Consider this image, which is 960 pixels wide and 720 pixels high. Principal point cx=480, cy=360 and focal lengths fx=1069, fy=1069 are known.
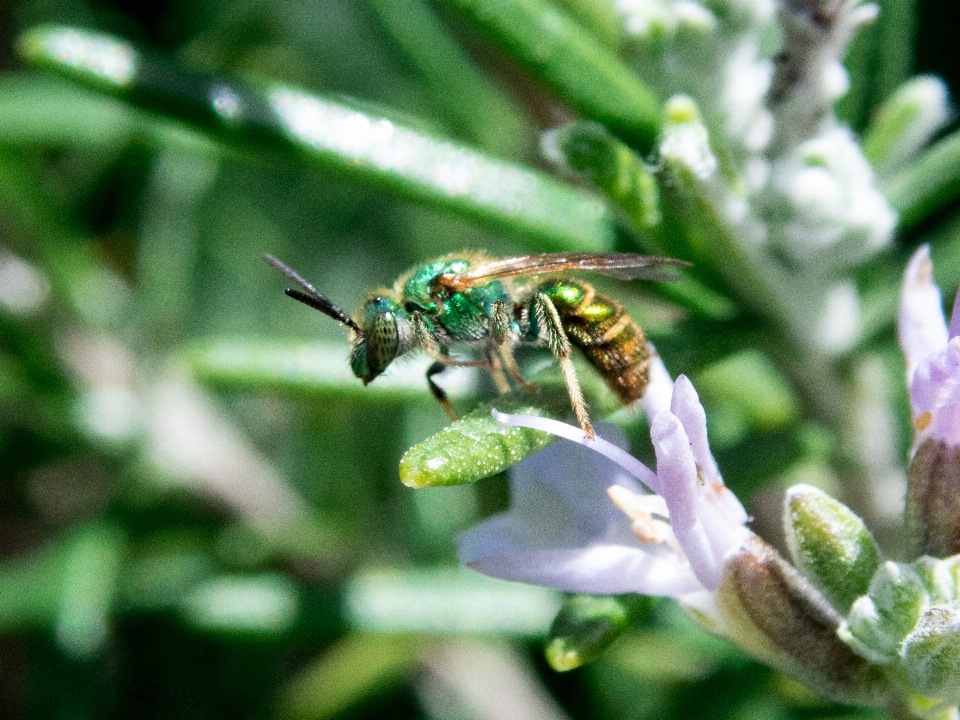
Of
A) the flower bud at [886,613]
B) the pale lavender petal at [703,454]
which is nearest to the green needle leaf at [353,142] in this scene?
the pale lavender petal at [703,454]

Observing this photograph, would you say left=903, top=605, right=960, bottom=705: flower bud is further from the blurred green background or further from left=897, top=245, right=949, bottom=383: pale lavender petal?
the blurred green background

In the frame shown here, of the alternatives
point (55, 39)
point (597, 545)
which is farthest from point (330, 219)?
point (597, 545)

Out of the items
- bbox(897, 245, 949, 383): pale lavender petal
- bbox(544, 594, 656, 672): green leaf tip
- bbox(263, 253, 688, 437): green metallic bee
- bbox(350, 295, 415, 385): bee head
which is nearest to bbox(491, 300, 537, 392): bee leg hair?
bbox(263, 253, 688, 437): green metallic bee

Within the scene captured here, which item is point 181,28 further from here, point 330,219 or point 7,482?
point 7,482

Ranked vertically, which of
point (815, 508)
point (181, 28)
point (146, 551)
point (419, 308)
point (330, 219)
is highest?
point (181, 28)

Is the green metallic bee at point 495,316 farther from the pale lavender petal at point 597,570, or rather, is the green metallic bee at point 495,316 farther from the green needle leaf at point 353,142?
the pale lavender petal at point 597,570

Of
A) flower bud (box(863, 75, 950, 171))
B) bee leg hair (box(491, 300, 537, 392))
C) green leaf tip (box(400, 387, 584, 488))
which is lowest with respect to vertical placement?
green leaf tip (box(400, 387, 584, 488))

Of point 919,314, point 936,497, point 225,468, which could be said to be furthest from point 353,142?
point 225,468
